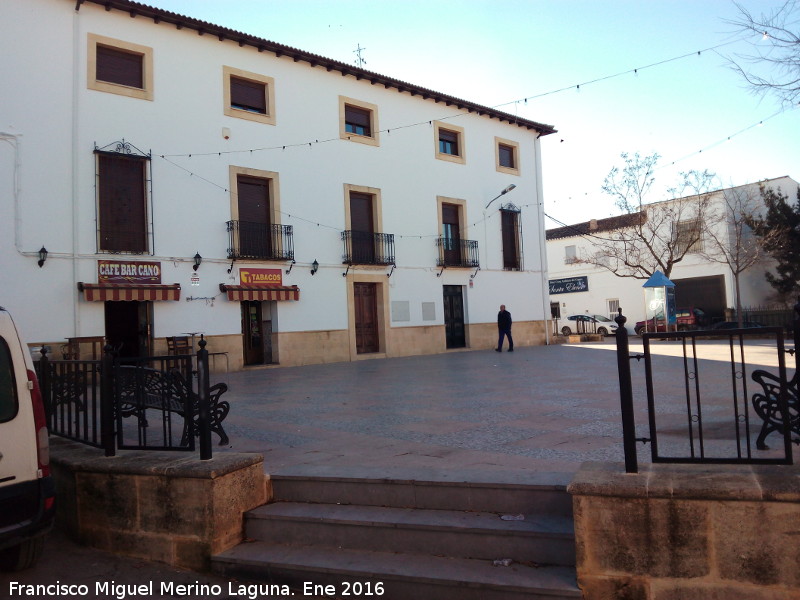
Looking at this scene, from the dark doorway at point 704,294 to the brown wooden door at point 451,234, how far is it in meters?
18.2

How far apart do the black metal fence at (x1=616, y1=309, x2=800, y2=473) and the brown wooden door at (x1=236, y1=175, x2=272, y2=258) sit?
34.9 feet

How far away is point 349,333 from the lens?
730 inches

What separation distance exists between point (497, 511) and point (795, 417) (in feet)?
5.87

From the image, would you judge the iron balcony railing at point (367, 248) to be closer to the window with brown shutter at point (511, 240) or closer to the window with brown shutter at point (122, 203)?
the window with brown shutter at point (511, 240)

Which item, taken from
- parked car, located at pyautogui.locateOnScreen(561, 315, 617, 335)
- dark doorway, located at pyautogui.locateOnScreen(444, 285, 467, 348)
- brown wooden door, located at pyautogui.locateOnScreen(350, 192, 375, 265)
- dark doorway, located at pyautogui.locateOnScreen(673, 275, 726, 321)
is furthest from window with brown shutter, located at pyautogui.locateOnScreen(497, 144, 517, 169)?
dark doorway, located at pyautogui.locateOnScreen(673, 275, 726, 321)

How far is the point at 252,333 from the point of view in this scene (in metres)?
17.1

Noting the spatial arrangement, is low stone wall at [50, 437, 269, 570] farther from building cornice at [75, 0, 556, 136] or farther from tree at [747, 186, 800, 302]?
tree at [747, 186, 800, 302]

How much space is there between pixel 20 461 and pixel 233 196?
13.0m

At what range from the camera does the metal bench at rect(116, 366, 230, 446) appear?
4.60m

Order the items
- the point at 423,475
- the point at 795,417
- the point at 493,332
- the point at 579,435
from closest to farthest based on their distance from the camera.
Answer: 1. the point at 795,417
2. the point at 423,475
3. the point at 579,435
4. the point at 493,332

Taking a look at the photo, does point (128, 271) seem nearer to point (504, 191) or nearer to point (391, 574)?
point (391, 574)

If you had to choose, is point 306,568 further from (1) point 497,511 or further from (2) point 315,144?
(2) point 315,144

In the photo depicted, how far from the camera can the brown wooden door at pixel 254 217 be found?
53.7ft

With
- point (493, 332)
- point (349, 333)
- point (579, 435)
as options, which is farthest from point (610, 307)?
point (579, 435)
